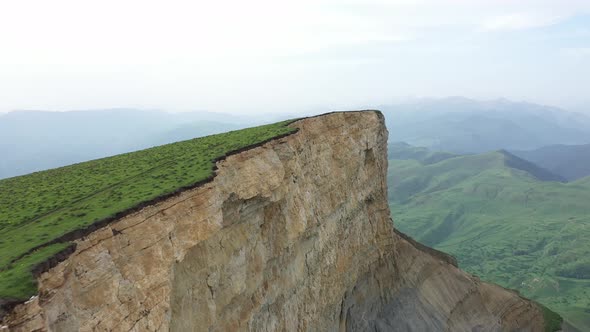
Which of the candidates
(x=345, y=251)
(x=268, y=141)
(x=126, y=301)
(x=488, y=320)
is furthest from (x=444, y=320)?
(x=126, y=301)

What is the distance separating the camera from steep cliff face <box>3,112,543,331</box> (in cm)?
2173

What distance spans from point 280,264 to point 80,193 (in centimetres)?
1913

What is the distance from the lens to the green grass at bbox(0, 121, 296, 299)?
20938mm

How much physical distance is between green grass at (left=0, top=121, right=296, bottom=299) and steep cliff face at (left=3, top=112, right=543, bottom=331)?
1.44 m

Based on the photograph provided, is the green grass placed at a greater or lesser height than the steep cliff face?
greater

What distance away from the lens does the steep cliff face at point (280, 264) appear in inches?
856

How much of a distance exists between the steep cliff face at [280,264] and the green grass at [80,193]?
1436 millimetres

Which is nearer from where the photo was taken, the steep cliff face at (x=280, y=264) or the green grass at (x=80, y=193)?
the green grass at (x=80, y=193)

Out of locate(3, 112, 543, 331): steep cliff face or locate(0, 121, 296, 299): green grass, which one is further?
locate(3, 112, 543, 331): steep cliff face

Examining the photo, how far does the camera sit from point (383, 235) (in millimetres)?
60500

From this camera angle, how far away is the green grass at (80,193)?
20.9 m

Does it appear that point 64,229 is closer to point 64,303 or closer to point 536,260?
point 64,303

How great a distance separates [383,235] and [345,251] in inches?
466

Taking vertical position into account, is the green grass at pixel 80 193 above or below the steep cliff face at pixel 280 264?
above
